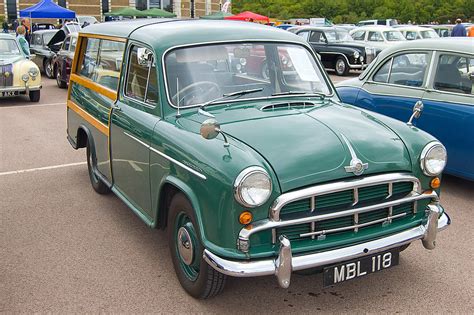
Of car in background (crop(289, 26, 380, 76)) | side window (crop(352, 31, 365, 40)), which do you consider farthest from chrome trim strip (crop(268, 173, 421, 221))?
side window (crop(352, 31, 365, 40))

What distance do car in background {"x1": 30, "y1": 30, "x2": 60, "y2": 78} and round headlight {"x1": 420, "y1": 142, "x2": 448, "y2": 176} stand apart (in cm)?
1590

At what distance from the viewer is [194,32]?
4.43 meters

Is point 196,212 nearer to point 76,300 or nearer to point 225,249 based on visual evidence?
point 225,249

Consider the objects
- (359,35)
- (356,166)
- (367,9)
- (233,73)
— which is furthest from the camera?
(367,9)

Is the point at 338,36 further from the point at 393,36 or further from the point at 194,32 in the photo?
the point at 194,32

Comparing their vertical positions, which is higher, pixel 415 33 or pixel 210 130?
pixel 415 33

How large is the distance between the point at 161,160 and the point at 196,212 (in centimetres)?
66

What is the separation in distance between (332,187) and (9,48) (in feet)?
38.9

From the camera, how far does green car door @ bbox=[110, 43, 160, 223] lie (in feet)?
13.9

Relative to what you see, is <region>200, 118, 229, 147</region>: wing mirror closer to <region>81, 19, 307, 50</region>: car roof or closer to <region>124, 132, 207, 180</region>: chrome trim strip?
<region>124, 132, 207, 180</region>: chrome trim strip

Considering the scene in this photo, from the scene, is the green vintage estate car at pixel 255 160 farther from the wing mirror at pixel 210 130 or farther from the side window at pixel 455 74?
the side window at pixel 455 74

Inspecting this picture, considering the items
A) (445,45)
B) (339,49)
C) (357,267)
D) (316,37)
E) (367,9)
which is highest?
(367,9)

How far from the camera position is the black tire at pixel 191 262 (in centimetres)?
350

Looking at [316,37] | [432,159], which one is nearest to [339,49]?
[316,37]
